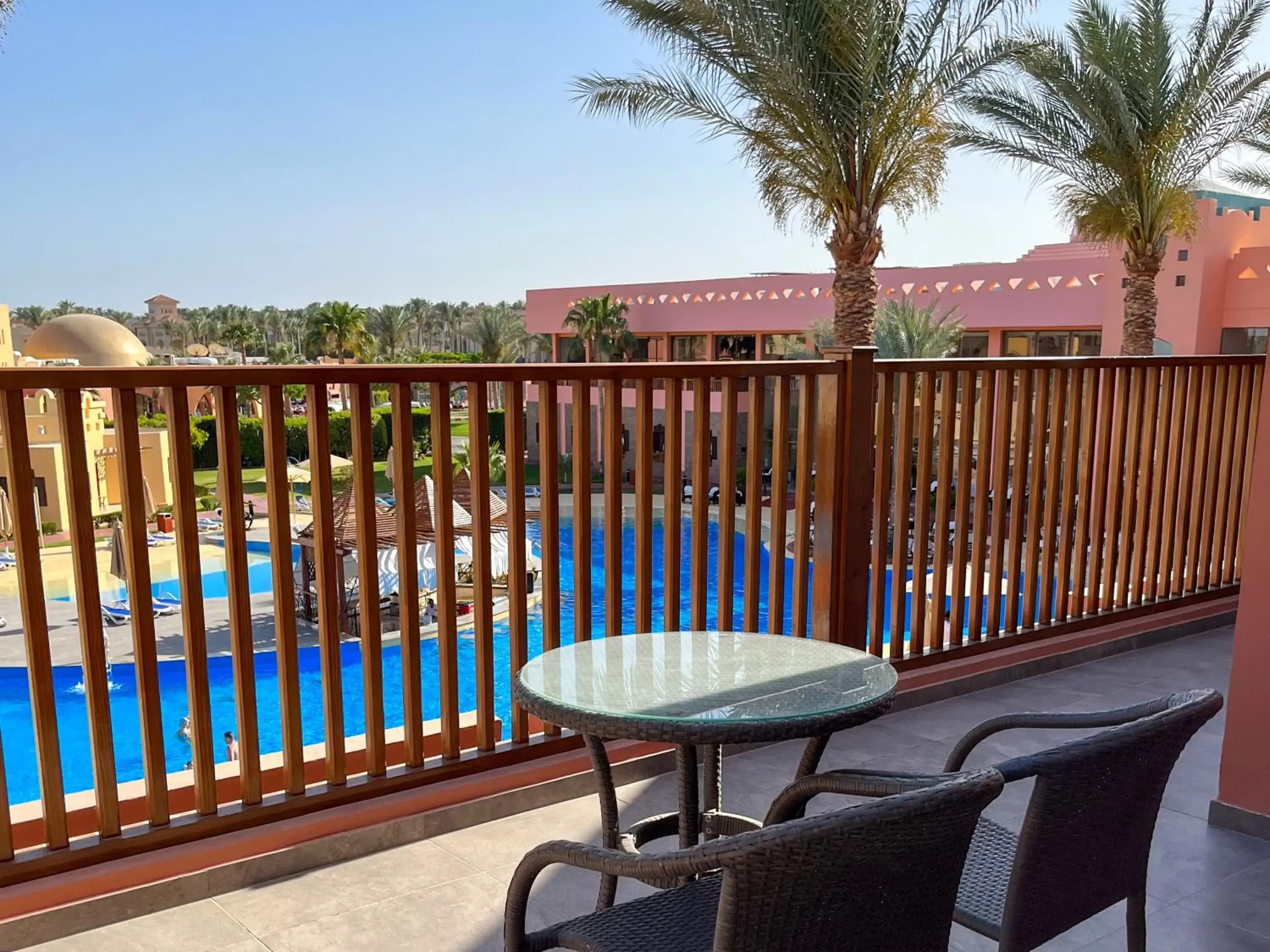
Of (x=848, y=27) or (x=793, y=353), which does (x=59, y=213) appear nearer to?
(x=793, y=353)

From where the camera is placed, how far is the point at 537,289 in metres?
33.1

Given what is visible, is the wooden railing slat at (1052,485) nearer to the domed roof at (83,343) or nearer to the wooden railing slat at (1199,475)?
the wooden railing slat at (1199,475)

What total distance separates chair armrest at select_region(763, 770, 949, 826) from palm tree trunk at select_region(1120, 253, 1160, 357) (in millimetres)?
15641

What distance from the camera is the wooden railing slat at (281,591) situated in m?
2.74

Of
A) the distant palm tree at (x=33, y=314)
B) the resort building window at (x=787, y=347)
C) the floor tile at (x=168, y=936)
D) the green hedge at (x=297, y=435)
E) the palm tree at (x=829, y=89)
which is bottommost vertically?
the green hedge at (x=297, y=435)

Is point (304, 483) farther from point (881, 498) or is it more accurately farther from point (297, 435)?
point (881, 498)

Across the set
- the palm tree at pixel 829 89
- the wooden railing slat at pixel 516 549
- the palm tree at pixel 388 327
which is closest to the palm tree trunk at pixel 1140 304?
the palm tree at pixel 829 89

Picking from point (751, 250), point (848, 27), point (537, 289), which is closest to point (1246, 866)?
point (848, 27)

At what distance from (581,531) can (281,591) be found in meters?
0.94

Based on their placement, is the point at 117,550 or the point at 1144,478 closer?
the point at 1144,478

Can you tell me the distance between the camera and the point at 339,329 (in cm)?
4216

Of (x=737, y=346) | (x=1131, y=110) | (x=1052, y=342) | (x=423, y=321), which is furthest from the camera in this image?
(x=423, y=321)

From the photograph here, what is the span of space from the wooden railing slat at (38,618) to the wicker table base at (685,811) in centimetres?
108

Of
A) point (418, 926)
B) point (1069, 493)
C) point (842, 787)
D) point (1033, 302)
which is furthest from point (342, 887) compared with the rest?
point (1033, 302)
